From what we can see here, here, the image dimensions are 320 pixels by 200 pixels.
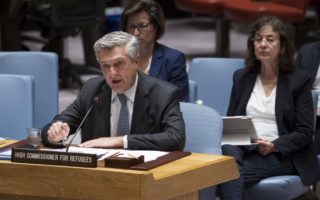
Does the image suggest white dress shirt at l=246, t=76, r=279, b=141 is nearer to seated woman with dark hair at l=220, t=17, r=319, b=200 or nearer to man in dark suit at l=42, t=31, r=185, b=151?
seated woman with dark hair at l=220, t=17, r=319, b=200

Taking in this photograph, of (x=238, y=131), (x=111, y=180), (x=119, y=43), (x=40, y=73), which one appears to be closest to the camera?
(x=111, y=180)

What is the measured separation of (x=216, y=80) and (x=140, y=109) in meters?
1.64

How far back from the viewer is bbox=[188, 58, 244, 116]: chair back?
6.00 meters

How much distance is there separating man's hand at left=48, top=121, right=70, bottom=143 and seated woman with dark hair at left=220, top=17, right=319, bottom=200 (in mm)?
1184

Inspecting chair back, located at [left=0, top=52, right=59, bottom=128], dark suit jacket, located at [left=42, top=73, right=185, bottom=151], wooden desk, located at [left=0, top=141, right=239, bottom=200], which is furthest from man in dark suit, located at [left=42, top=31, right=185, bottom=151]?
chair back, located at [left=0, top=52, right=59, bottom=128]

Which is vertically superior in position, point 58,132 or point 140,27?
point 140,27

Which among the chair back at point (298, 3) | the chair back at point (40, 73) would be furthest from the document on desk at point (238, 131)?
the chair back at point (298, 3)

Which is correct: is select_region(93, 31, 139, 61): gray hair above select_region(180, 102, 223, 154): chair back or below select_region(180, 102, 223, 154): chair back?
above

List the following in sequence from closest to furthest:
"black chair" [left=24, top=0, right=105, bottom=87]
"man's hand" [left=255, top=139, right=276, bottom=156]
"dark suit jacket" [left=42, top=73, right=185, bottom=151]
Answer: "dark suit jacket" [left=42, top=73, right=185, bottom=151], "man's hand" [left=255, top=139, right=276, bottom=156], "black chair" [left=24, top=0, right=105, bottom=87]

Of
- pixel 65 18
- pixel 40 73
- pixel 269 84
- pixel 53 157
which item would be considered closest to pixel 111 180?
pixel 53 157

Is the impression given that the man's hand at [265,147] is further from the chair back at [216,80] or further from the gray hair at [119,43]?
the gray hair at [119,43]

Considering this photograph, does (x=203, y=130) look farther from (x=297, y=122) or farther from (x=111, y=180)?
(x=111, y=180)

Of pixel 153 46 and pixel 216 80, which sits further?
pixel 216 80

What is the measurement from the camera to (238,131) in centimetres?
509
